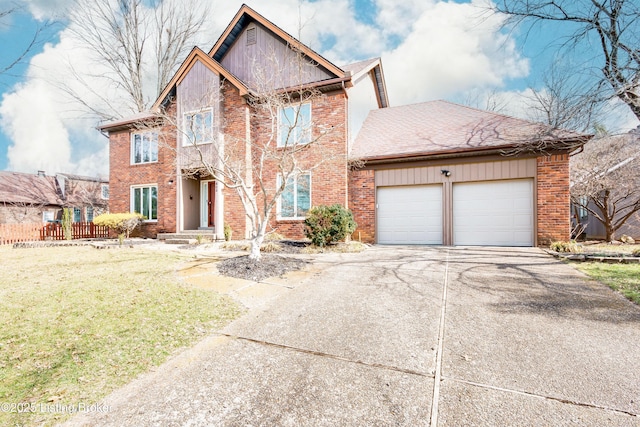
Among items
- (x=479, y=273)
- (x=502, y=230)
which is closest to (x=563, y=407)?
(x=479, y=273)

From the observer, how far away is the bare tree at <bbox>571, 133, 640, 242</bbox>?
1198 centimetres

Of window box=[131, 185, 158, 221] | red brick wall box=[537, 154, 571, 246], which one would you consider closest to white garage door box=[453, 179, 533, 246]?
red brick wall box=[537, 154, 571, 246]

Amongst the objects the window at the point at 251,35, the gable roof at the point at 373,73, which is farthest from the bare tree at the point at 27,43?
the window at the point at 251,35

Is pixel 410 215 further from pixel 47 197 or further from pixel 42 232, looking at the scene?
pixel 47 197

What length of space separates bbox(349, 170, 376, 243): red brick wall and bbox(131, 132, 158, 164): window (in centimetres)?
1010

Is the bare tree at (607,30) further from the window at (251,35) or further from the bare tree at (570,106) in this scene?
the window at (251,35)

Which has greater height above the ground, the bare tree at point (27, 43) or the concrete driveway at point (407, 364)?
the bare tree at point (27, 43)

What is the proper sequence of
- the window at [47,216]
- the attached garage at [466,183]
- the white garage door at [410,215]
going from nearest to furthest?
the attached garage at [466,183]
the white garage door at [410,215]
the window at [47,216]

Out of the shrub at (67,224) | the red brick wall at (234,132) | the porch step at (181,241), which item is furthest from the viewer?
the shrub at (67,224)

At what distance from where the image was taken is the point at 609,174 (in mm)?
12328

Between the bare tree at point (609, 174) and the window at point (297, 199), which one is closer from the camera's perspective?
the window at point (297, 199)

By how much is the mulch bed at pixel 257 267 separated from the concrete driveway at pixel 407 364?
980 millimetres

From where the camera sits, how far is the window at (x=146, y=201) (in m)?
14.3

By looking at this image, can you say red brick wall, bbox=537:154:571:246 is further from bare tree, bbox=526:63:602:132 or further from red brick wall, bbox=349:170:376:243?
red brick wall, bbox=349:170:376:243
